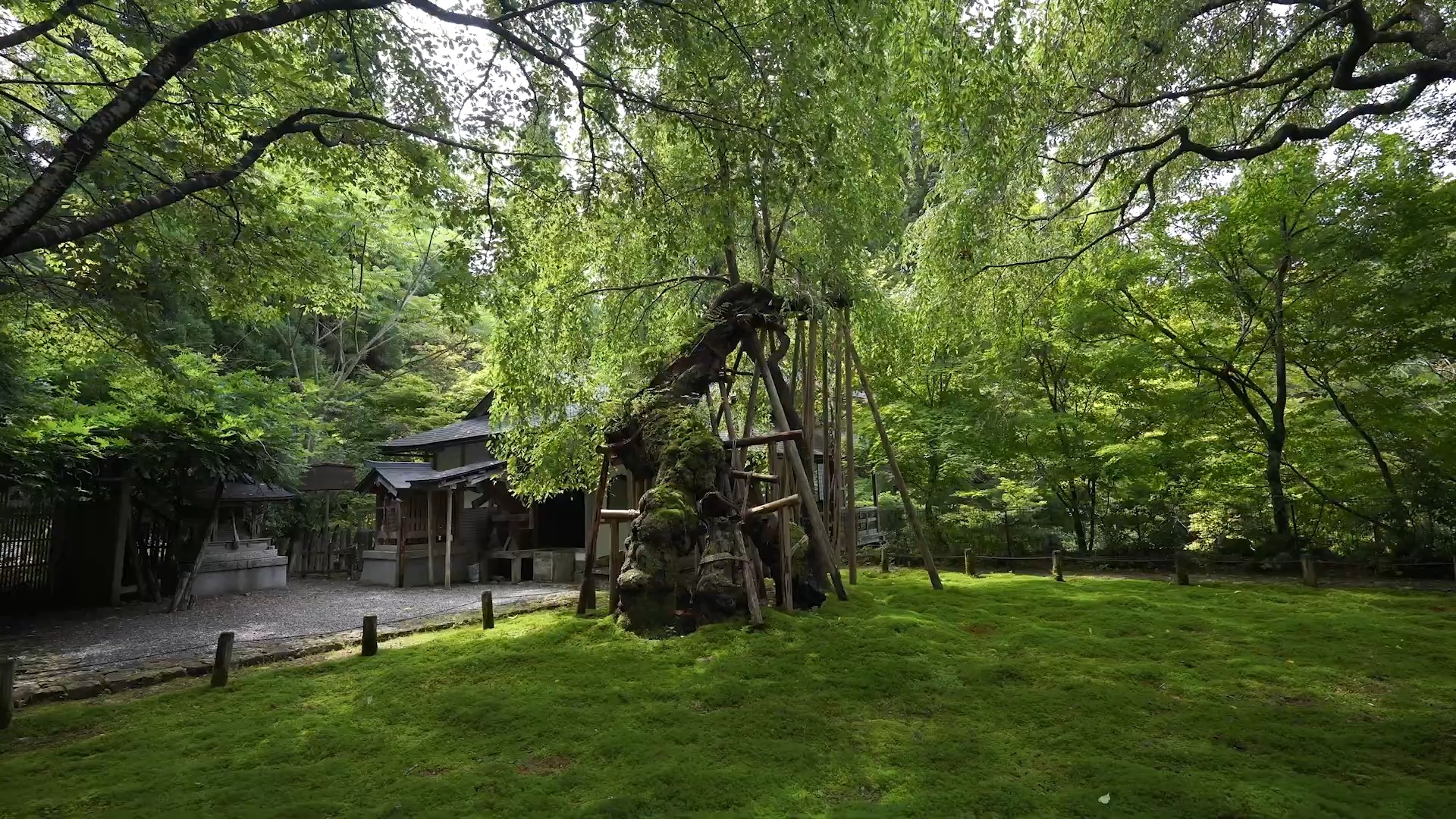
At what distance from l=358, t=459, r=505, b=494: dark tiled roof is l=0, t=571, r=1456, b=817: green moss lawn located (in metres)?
7.68

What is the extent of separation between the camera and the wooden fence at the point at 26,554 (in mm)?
11281

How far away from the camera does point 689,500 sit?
25.3 feet

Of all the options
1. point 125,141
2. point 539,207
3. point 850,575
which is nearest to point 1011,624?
point 850,575

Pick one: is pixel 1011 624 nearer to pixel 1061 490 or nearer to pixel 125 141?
pixel 1061 490

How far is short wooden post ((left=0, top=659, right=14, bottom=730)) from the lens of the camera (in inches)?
202

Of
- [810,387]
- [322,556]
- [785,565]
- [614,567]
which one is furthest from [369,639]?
[322,556]

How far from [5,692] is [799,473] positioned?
23.2 feet

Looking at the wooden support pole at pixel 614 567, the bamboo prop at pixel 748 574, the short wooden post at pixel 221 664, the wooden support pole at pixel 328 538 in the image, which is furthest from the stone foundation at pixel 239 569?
the bamboo prop at pixel 748 574

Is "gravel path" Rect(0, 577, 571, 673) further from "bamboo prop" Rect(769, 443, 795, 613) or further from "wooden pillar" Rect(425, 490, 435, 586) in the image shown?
"bamboo prop" Rect(769, 443, 795, 613)

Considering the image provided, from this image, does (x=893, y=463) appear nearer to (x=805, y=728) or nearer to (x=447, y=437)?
(x=805, y=728)

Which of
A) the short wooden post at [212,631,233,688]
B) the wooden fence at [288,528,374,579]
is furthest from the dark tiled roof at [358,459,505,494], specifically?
the short wooden post at [212,631,233,688]

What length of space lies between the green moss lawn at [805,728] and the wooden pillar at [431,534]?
8.30 metres

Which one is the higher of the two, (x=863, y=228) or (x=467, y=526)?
(x=863, y=228)

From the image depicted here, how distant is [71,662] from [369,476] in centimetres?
813
